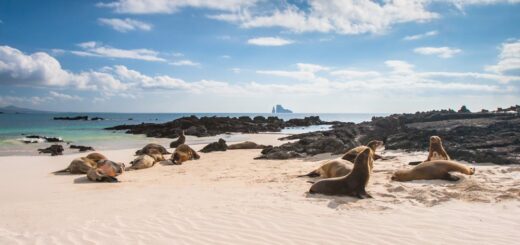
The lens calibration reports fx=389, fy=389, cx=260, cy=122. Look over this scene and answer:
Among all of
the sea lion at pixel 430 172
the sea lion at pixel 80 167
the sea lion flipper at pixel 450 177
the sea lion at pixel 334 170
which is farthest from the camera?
the sea lion at pixel 80 167

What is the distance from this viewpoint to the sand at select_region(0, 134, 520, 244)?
520cm

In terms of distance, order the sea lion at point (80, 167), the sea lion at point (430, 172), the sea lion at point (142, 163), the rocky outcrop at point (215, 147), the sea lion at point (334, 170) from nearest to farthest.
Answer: the sea lion at point (430, 172) < the sea lion at point (334, 170) < the sea lion at point (80, 167) < the sea lion at point (142, 163) < the rocky outcrop at point (215, 147)

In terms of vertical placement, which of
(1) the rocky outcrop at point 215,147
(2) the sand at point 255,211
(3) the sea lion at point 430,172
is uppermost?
(3) the sea lion at point 430,172

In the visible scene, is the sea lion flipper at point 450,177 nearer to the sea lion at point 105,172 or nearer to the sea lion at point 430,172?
the sea lion at point 430,172

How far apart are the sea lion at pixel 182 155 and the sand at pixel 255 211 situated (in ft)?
12.7

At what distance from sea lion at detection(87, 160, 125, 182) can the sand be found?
0.84ft

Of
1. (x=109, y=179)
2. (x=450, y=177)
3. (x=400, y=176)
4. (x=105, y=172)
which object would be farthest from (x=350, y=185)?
(x=105, y=172)

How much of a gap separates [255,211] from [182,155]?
8.48m

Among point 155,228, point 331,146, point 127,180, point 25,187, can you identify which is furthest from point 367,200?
point 331,146

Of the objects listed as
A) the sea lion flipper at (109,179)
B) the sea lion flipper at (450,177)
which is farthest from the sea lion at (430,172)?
the sea lion flipper at (109,179)

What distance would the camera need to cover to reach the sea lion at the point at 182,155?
14.1 m

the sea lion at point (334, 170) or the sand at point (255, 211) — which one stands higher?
the sea lion at point (334, 170)

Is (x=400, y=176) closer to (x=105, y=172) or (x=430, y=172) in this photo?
(x=430, y=172)

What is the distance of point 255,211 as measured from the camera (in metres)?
6.48
